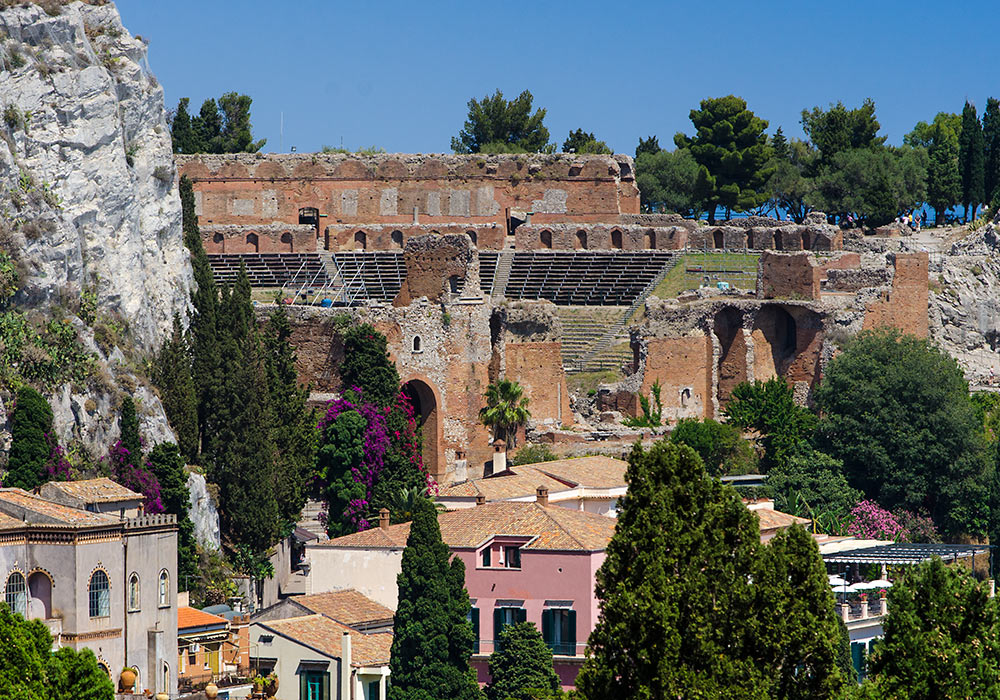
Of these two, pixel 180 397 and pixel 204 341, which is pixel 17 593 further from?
pixel 204 341

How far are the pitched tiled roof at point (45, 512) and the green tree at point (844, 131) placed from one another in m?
52.0

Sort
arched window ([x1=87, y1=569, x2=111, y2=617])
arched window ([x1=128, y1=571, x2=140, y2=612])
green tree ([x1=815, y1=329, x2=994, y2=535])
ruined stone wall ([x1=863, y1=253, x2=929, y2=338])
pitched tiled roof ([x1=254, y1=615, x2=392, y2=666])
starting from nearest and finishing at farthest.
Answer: arched window ([x1=87, y1=569, x2=111, y2=617])
arched window ([x1=128, y1=571, x2=140, y2=612])
pitched tiled roof ([x1=254, y1=615, x2=392, y2=666])
green tree ([x1=815, y1=329, x2=994, y2=535])
ruined stone wall ([x1=863, y1=253, x2=929, y2=338])

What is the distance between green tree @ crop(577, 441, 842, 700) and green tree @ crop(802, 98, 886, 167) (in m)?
61.5

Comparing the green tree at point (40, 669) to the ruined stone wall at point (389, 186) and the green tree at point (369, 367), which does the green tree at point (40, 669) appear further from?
the ruined stone wall at point (389, 186)

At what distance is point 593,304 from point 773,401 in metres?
8.10

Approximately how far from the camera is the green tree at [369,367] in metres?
65.2

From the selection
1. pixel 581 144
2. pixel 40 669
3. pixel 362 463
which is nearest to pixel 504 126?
pixel 581 144

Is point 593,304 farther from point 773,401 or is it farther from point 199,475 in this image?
point 199,475

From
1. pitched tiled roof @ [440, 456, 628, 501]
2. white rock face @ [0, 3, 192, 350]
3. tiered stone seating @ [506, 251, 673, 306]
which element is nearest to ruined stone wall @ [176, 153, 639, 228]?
tiered stone seating @ [506, 251, 673, 306]

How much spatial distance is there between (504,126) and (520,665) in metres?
50.5

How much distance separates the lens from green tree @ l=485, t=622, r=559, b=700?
48.2 metres

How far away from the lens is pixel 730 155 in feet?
292

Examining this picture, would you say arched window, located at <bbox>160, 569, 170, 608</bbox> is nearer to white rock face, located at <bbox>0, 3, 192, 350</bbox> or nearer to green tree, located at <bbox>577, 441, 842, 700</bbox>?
white rock face, located at <bbox>0, 3, 192, 350</bbox>

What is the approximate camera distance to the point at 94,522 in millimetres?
46469
